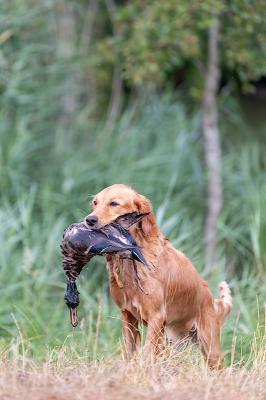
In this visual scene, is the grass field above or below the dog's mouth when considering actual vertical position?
below

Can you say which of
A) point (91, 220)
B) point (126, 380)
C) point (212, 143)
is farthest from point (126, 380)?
point (212, 143)

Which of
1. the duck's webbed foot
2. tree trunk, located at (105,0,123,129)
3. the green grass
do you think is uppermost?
tree trunk, located at (105,0,123,129)

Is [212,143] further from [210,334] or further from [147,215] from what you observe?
[147,215]

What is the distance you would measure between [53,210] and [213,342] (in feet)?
14.7

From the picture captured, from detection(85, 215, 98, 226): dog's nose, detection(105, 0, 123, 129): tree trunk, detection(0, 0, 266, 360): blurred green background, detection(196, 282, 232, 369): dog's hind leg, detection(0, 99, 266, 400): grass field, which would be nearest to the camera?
detection(0, 99, 266, 400): grass field

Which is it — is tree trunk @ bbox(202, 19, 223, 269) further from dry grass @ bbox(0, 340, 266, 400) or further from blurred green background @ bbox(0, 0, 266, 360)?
dry grass @ bbox(0, 340, 266, 400)

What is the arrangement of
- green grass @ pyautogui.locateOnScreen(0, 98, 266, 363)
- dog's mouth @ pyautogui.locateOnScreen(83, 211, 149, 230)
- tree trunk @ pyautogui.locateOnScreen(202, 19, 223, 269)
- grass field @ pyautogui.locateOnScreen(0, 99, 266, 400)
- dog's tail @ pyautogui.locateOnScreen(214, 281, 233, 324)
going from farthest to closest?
1. tree trunk @ pyautogui.locateOnScreen(202, 19, 223, 269)
2. green grass @ pyautogui.locateOnScreen(0, 98, 266, 363)
3. dog's tail @ pyautogui.locateOnScreen(214, 281, 233, 324)
4. dog's mouth @ pyautogui.locateOnScreen(83, 211, 149, 230)
5. grass field @ pyautogui.locateOnScreen(0, 99, 266, 400)

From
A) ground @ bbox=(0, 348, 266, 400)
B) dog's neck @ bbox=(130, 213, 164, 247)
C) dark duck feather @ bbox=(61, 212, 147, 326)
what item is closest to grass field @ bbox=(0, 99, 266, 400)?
ground @ bbox=(0, 348, 266, 400)

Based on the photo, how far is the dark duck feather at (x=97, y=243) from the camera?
227 inches

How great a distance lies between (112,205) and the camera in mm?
5852

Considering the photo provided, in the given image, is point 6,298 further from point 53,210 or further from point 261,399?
point 261,399

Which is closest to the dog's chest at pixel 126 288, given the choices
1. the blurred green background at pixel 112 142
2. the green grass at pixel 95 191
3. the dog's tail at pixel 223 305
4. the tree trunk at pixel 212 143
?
the dog's tail at pixel 223 305

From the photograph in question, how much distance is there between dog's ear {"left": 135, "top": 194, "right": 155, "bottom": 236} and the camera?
5.97 m

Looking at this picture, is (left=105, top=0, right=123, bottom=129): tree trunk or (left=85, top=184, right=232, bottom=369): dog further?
(left=105, top=0, right=123, bottom=129): tree trunk
